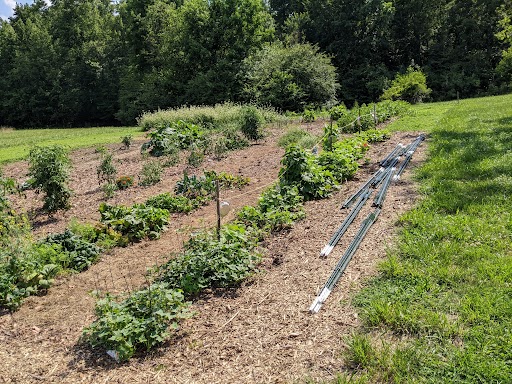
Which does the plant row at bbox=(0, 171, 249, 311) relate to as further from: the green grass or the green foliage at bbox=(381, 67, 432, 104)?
the green foliage at bbox=(381, 67, 432, 104)

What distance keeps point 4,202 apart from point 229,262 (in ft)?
12.6

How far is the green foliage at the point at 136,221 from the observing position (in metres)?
5.91

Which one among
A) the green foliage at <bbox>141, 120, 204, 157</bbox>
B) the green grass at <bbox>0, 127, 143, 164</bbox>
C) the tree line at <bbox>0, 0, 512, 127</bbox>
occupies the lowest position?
the green grass at <bbox>0, 127, 143, 164</bbox>

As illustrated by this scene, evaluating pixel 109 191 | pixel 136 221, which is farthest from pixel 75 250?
pixel 109 191

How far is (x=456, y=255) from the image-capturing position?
4.14m

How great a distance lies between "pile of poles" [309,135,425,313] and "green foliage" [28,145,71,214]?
485cm

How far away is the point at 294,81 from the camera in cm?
2384

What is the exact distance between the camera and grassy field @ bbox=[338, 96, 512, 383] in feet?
9.00

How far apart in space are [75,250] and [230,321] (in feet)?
8.81

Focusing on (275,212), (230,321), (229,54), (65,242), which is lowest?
(230,321)

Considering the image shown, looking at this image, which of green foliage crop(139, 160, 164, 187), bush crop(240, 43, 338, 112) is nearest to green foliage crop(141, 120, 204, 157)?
green foliage crop(139, 160, 164, 187)

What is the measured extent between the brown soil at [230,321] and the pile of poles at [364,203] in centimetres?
8

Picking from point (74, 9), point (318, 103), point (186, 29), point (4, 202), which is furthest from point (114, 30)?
point (4, 202)

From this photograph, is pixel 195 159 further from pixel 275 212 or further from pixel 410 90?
pixel 410 90
